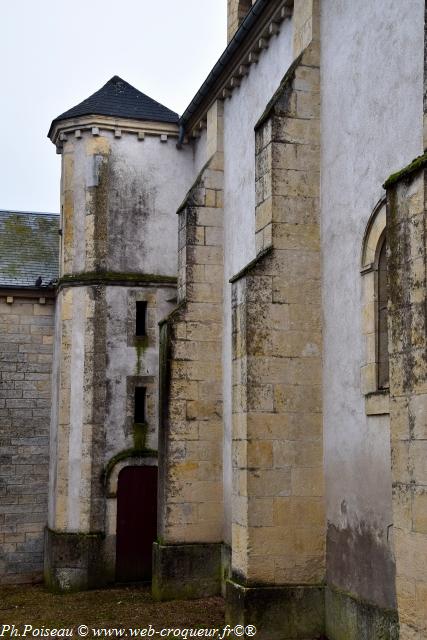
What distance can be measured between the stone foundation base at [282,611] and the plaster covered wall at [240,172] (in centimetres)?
316

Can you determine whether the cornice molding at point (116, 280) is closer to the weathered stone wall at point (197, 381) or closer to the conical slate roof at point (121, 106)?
the weathered stone wall at point (197, 381)

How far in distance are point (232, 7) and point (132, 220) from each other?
419cm

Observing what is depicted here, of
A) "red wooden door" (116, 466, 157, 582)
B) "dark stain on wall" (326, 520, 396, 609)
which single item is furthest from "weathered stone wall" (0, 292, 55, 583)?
"dark stain on wall" (326, 520, 396, 609)

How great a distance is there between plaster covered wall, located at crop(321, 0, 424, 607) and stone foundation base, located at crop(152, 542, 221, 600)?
Result: 11.9 ft

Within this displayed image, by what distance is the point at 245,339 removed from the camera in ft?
31.1

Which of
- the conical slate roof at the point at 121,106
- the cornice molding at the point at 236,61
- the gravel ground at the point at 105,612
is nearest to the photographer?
the gravel ground at the point at 105,612

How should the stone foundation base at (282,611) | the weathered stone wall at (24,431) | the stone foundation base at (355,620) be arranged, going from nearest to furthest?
the stone foundation base at (355,620) < the stone foundation base at (282,611) < the weathered stone wall at (24,431)

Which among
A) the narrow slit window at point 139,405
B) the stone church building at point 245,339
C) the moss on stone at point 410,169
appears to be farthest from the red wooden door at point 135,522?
the moss on stone at point 410,169

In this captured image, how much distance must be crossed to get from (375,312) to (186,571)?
19.6ft

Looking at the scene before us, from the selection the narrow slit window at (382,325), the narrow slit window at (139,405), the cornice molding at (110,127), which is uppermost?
the cornice molding at (110,127)

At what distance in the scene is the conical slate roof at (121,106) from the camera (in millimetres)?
15369

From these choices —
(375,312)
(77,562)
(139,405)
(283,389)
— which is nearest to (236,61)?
(283,389)

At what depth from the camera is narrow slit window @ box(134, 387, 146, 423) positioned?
15000 mm

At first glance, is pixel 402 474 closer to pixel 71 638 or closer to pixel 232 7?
pixel 71 638
